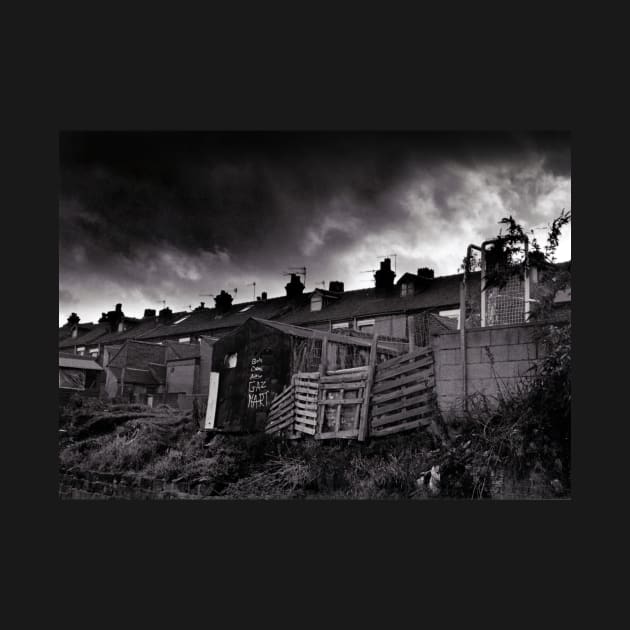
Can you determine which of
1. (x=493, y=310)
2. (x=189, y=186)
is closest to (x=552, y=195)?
(x=493, y=310)

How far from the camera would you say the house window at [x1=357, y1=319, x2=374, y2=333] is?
9.42 meters

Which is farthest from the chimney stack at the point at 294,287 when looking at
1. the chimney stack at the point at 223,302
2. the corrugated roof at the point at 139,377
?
the corrugated roof at the point at 139,377

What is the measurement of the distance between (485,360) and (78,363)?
202 inches

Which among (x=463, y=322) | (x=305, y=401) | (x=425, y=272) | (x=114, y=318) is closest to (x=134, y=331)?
(x=114, y=318)

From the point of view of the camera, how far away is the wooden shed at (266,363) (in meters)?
9.32

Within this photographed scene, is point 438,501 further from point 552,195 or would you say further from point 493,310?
point 552,195

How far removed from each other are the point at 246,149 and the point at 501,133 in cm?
302

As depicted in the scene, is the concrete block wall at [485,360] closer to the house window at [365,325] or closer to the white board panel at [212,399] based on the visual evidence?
the house window at [365,325]

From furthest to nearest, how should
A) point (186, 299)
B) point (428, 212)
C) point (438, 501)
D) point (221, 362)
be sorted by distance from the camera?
→ point (221, 362) → point (186, 299) → point (428, 212) → point (438, 501)

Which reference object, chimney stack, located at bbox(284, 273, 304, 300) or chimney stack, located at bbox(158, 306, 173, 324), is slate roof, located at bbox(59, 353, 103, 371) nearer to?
chimney stack, located at bbox(158, 306, 173, 324)

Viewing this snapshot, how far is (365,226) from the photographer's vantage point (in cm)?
907

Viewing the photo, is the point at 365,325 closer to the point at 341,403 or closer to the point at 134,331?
the point at 341,403

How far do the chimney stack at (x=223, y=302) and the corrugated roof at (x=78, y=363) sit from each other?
1.84 m

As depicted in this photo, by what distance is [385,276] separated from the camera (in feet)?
30.0
